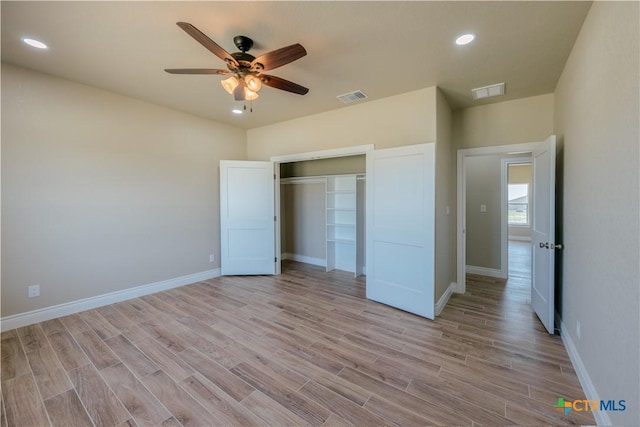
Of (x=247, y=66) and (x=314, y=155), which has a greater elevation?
(x=247, y=66)

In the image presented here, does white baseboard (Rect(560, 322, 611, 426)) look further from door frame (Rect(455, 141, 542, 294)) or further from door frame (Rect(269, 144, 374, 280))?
door frame (Rect(269, 144, 374, 280))

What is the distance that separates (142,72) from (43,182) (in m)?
1.69

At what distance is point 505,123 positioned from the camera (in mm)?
3586

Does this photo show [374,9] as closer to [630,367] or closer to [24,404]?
[630,367]

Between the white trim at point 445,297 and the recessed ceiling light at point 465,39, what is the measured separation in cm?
280

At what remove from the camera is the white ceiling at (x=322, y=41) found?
6.20 ft

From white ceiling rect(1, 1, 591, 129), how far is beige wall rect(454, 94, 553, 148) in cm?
18

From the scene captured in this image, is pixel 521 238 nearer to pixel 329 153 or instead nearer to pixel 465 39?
pixel 329 153

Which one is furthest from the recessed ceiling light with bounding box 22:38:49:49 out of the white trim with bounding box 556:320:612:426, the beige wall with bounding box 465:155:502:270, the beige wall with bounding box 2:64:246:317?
the beige wall with bounding box 465:155:502:270

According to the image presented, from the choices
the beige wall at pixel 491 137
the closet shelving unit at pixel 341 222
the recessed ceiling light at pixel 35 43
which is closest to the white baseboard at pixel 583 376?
the beige wall at pixel 491 137

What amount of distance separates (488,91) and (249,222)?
4083 millimetres

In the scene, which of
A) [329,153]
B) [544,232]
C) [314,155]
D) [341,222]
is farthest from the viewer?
[341,222]

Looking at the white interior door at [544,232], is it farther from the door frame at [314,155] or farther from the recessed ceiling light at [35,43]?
the recessed ceiling light at [35,43]

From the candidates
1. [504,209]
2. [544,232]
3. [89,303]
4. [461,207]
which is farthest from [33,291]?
[504,209]
